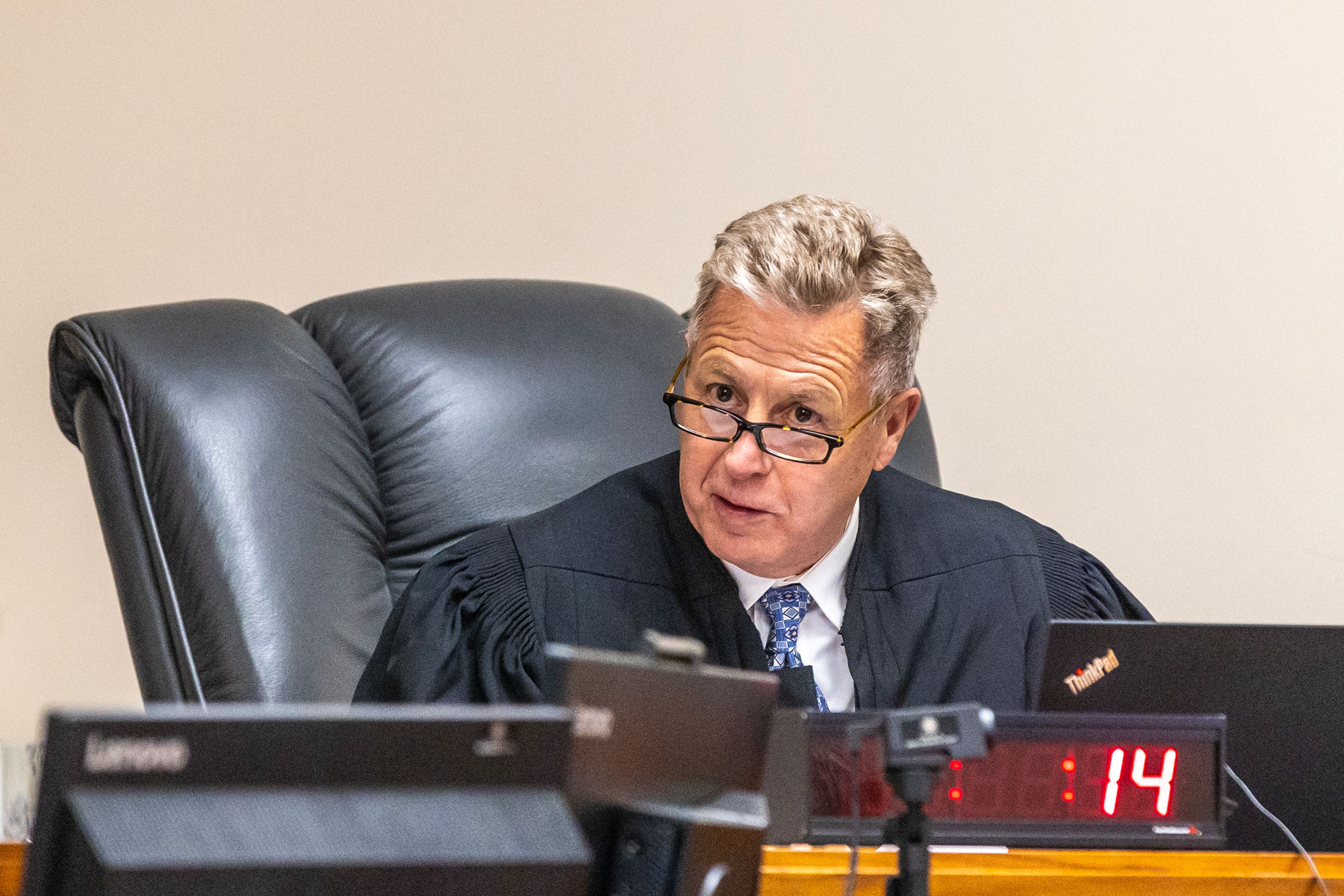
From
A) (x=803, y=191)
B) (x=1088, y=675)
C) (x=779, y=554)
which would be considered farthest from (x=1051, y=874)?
(x=803, y=191)

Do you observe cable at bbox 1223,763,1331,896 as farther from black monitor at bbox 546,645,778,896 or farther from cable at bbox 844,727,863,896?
black monitor at bbox 546,645,778,896

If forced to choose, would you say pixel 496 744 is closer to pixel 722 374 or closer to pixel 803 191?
pixel 722 374

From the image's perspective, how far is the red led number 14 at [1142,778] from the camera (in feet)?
3.35

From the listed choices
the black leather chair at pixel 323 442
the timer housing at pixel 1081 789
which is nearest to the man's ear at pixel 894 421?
the black leather chair at pixel 323 442

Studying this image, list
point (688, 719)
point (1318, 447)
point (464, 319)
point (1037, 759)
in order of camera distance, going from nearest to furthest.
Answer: point (688, 719), point (1037, 759), point (464, 319), point (1318, 447)

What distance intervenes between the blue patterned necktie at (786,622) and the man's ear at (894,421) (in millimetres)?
191

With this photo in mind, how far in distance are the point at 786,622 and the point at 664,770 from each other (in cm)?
100

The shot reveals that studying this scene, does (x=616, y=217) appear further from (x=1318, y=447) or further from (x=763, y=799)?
(x=763, y=799)

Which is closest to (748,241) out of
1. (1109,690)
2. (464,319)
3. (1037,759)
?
(464,319)

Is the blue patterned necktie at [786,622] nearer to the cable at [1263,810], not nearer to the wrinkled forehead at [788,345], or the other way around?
the wrinkled forehead at [788,345]

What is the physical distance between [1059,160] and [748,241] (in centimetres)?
115

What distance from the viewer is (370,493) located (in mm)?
1911

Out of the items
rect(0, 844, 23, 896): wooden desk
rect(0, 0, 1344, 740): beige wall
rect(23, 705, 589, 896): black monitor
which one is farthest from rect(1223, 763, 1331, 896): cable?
rect(0, 0, 1344, 740): beige wall

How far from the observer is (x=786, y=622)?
5.61 ft
